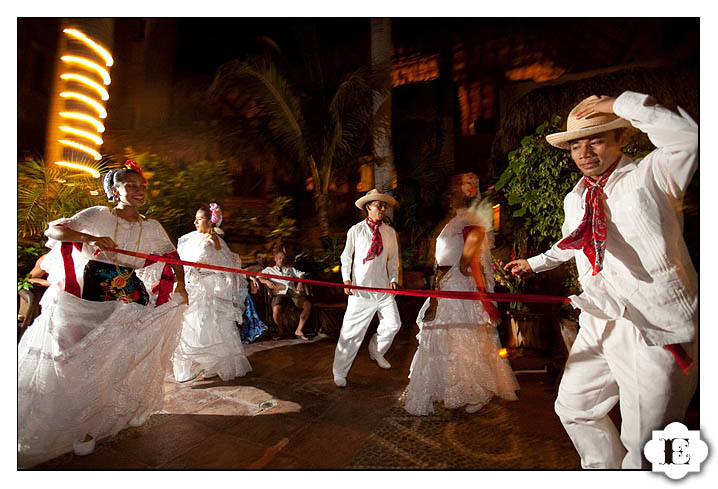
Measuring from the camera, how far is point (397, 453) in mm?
2250

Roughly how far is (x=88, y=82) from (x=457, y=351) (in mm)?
4409

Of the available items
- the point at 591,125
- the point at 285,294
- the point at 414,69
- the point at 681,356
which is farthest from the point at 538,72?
the point at 285,294

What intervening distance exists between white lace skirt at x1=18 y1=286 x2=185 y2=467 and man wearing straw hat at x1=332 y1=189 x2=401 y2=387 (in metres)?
1.59

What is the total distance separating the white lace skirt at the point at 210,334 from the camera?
354 cm

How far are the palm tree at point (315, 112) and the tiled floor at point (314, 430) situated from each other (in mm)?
2817

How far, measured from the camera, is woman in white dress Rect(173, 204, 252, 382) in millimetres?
3553

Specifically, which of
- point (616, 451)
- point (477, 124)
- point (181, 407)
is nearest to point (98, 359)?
point (181, 407)

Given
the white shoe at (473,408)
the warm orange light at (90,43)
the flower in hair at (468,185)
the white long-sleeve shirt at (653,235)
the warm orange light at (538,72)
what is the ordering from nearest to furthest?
1. the white long-sleeve shirt at (653,235)
2. the white shoe at (473,408)
3. the flower in hair at (468,185)
4. the warm orange light at (90,43)
5. the warm orange light at (538,72)

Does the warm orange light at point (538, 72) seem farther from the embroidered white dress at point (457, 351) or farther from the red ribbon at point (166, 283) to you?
the red ribbon at point (166, 283)

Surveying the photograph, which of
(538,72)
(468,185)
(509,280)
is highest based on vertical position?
(538,72)

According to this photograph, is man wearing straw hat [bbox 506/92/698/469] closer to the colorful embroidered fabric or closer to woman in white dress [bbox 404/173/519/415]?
woman in white dress [bbox 404/173/519/415]

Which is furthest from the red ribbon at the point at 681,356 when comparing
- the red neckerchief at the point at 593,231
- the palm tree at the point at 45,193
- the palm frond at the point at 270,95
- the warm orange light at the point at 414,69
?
the palm tree at the point at 45,193

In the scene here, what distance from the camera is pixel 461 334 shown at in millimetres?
2783

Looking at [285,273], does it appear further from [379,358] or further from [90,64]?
[90,64]
